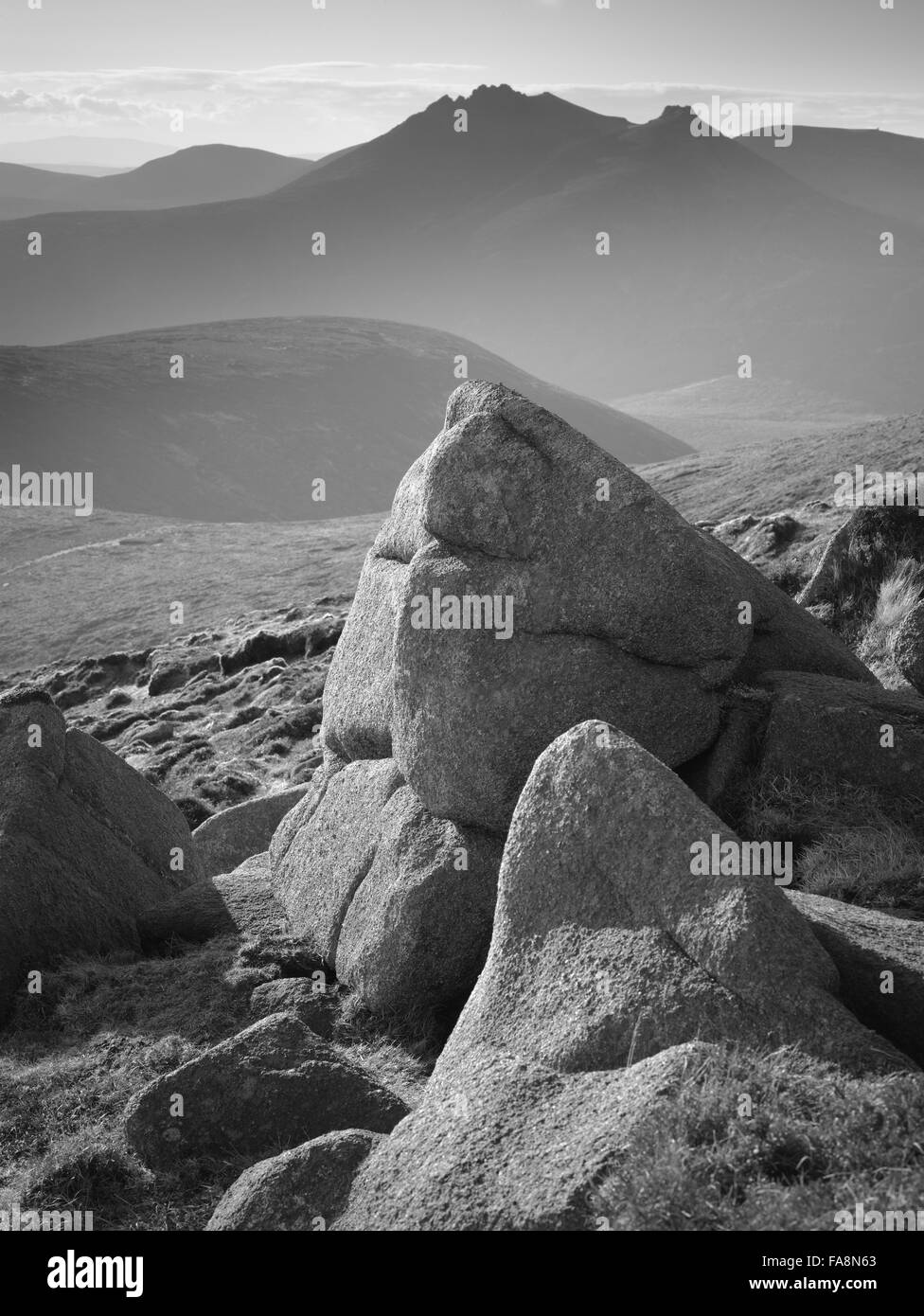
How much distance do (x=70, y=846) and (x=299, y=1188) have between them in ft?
25.7

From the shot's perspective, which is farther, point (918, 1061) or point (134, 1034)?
point (134, 1034)

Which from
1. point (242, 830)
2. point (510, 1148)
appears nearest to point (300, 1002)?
point (510, 1148)

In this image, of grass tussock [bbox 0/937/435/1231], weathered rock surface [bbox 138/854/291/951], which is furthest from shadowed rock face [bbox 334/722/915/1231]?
weathered rock surface [bbox 138/854/291/951]

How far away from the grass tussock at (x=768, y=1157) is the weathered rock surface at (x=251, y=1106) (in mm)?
3569

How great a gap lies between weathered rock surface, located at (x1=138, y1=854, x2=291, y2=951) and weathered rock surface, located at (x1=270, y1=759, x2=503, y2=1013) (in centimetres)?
44

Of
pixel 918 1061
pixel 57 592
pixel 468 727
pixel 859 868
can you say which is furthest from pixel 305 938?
pixel 57 592

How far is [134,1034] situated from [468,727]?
461 cm

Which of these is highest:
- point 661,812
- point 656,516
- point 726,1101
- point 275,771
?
point 656,516

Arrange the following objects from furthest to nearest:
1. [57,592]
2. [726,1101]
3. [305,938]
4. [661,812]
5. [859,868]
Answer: [57,592] < [305,938] < [859,868] < [661,812] < [726,1101]

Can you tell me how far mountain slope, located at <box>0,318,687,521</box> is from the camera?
15100cm

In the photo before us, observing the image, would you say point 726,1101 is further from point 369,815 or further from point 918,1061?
point 369,815

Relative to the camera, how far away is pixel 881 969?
28.6 ft
